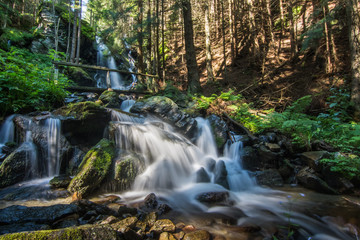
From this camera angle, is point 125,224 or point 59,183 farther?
point 59,183

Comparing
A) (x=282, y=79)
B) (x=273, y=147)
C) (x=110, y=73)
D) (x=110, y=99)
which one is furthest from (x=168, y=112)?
(x=110, y=73)

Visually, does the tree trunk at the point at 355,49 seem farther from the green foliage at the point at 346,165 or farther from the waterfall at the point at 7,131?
the waterfall at the point at 7,131

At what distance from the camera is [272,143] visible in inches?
249

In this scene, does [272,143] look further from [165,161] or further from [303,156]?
[165,161]

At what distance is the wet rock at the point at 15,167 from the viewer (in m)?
4.35

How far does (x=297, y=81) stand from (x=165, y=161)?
898cm

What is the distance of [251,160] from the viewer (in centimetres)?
606

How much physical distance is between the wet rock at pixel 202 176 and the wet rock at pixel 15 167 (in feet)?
15.1

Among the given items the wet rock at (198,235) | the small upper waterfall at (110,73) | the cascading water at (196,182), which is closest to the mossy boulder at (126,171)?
the cascading water at (196,182)

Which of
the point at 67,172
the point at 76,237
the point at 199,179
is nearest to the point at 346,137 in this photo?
the point at 199,179

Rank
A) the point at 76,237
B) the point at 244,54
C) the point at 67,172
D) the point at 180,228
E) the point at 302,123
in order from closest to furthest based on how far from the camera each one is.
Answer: the point at 76,237 → the point at 180,228 → the point at 67,172 → the point at 302,123 → the point at 244,54

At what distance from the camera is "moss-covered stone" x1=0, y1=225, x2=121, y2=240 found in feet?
5.14

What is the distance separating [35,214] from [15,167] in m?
2.60

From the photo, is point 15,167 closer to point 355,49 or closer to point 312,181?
point 312,181
